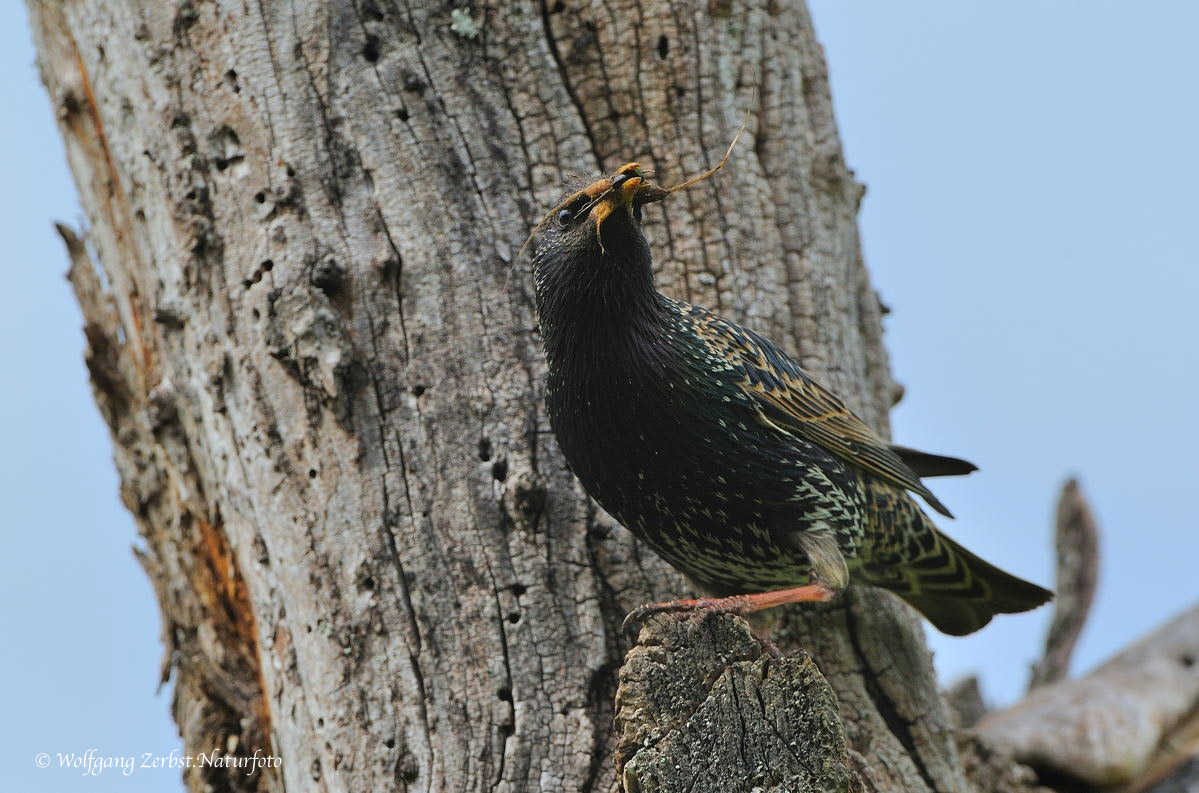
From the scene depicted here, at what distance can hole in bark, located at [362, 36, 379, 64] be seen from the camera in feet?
14.0

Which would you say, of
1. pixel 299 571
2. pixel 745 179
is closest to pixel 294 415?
pixel 299 571

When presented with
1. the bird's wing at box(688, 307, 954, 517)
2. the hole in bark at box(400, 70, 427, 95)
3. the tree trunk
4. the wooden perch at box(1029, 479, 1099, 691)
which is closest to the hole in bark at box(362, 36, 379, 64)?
the tree trunk

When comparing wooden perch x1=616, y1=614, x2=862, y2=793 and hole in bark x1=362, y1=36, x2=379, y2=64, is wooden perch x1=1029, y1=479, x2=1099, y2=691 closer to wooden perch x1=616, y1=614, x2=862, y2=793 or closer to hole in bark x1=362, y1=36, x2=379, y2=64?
wooden perch x1=616, y1=614, x2=862, y2=793

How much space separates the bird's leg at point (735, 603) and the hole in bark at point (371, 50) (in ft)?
7.30

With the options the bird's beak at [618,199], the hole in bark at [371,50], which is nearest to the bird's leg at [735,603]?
the bird's beak at [618,199]

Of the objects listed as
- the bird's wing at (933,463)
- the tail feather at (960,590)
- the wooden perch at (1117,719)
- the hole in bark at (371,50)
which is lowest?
the wooden perch at (1117,719)

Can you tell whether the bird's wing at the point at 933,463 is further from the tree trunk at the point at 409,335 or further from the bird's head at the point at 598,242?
the bird's head at the point at 598,242

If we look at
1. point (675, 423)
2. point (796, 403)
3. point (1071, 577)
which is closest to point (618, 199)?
point (675, 423)

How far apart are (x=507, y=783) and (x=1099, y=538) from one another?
434 centimetres

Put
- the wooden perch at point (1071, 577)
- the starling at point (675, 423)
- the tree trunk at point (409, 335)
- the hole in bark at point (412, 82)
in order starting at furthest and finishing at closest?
the wooden perch at point (1071, 577), the hole in bark at point (412, 82), the tree trunk at point (409, 335), the starling at point (675, 423)

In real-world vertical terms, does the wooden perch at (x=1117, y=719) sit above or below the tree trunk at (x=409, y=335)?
below

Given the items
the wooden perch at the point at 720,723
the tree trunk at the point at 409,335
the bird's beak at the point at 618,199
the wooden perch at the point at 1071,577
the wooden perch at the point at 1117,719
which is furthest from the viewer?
the wooden perch at the point at 1071,577

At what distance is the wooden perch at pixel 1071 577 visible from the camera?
646 cm

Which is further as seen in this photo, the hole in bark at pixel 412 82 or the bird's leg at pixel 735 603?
the hole in bark at pixel 412 82
